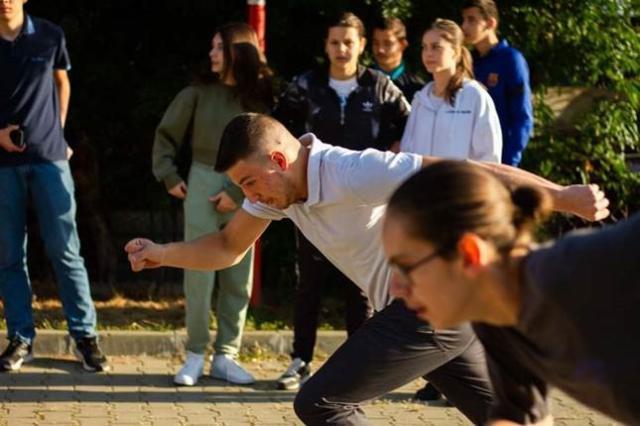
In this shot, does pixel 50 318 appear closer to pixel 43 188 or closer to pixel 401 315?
pixel 43 188

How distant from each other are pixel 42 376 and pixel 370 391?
11.9 ft

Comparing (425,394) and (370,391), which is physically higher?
(370,391)

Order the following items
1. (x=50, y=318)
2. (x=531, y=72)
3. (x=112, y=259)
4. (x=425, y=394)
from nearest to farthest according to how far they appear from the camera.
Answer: (x=425, y=394) < (x=50, y=318) < (x=531, y=72) < (x=112, y=259)

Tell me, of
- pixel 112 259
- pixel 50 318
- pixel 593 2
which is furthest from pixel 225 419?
pixel 593 2

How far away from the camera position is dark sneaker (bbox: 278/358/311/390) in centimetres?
794

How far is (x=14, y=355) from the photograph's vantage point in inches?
321

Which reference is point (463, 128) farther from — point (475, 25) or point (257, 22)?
point (257, 22)

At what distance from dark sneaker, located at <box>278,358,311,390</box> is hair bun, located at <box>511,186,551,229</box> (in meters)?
4.62

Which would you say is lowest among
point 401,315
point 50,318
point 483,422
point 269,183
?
point 50,318

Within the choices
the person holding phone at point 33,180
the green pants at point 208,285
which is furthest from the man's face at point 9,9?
the green pants at point 208,285

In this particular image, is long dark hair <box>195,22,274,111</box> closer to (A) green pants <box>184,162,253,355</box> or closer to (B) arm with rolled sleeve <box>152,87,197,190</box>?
(B) arm with rolled sleeve <box>152,87,197,190</box>

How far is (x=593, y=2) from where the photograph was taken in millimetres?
10031

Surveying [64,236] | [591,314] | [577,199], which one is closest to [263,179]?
[577,199]

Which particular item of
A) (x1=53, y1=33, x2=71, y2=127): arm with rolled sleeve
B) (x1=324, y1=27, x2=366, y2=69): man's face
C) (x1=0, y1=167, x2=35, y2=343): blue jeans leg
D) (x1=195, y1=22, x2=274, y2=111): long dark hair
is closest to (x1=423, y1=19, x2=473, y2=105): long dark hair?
(x1=324, y1=27, x2=366, y2=69): man's face
